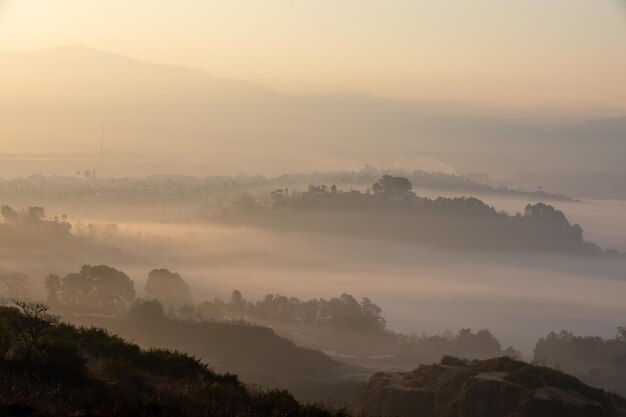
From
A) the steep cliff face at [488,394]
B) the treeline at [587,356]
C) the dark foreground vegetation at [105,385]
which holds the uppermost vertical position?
the dark foreground vegetation at [105,385]

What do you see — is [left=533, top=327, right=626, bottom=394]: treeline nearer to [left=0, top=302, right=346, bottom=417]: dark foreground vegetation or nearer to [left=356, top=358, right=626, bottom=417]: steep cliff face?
[left=356, top=358, right=626, bottom=417]: steep cliff face

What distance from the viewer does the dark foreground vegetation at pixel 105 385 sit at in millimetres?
26656

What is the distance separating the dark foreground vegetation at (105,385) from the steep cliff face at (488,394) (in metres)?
24.7

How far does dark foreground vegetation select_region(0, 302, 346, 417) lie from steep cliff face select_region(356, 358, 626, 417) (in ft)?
Result: 81.0

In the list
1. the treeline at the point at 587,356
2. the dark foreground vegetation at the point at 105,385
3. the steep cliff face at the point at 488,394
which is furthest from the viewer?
the treeline at the point at 587,356

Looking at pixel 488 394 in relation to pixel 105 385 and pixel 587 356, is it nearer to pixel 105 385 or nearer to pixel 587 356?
pixel 105 385

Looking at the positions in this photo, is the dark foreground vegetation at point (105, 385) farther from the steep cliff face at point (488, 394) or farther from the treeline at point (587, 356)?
the treeline at point (587, 356)

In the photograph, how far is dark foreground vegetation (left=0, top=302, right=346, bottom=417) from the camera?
87.5ft

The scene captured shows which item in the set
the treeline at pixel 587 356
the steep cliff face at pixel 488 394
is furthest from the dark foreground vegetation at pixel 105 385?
the treeline at pixel 587 356

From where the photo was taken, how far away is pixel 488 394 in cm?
6994

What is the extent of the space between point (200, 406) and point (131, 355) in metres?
15.7

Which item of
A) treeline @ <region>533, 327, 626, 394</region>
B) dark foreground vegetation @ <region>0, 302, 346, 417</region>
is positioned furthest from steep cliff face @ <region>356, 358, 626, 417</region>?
treeline @ <region>533, 327, 626, 394</region>

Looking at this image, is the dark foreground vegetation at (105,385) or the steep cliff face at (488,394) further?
the steep cliff face at (488,394)

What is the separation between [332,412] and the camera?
33000 mm
